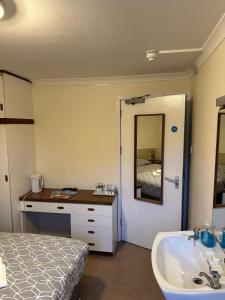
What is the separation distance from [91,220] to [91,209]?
15 centimetres

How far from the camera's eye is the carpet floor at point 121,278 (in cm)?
229

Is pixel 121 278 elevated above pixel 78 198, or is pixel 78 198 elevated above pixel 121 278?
pixel 78 198

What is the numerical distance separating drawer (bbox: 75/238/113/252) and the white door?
394mm

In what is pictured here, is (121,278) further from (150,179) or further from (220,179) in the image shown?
(220,179)

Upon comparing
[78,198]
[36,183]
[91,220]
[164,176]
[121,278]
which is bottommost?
[121,278]

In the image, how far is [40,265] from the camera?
1.75m

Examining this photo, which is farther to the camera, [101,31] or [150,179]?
[150,179]

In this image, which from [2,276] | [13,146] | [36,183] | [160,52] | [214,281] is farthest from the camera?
[36,183]

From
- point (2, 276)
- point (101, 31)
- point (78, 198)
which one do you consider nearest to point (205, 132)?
point (101, 31)

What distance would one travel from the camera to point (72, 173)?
3.43 meters

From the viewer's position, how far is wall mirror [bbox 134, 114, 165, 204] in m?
2.88

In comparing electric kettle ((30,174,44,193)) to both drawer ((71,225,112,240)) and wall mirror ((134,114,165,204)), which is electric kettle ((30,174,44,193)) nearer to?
drawer ((71,225,112,240))

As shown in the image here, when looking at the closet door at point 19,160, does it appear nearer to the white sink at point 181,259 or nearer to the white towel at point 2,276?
the white towel at point 2,276

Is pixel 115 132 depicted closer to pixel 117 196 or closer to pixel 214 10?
pixel 117 196
